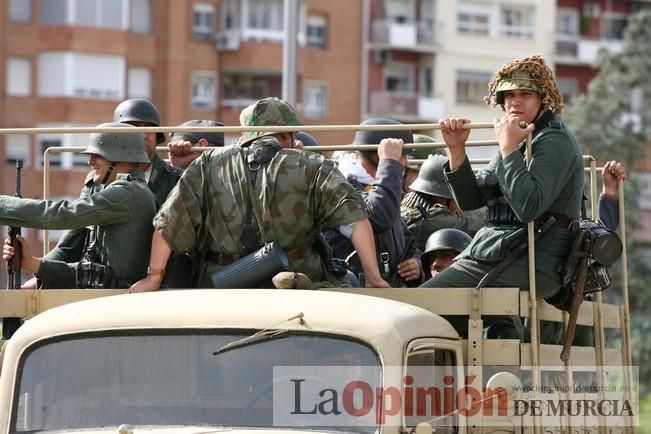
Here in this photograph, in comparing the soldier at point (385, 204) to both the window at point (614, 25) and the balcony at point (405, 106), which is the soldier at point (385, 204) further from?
the window at point (614, 25)

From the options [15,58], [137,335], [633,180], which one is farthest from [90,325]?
[15,58]

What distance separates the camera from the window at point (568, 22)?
65.5 metres

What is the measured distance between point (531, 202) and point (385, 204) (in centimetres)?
136

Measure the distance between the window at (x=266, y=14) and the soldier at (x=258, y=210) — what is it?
1995 inches

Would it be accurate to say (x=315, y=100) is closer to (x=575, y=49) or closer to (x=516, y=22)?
(x=516, y=22)

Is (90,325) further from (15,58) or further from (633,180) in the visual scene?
(15,58)

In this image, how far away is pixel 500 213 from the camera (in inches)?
346

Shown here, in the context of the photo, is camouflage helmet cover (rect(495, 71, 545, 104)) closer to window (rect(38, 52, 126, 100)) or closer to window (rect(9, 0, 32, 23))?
window (rect(38, 52, 126, 100))

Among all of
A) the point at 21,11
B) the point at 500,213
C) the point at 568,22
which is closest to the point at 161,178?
the point at 500,213

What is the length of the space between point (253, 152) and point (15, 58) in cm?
4629

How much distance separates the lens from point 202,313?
755cm

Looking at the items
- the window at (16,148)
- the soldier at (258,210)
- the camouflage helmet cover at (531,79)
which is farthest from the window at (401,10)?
the soldier at (258,210)

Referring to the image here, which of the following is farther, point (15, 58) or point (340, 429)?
point (15, 58)

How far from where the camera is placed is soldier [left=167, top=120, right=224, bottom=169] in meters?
10.5
